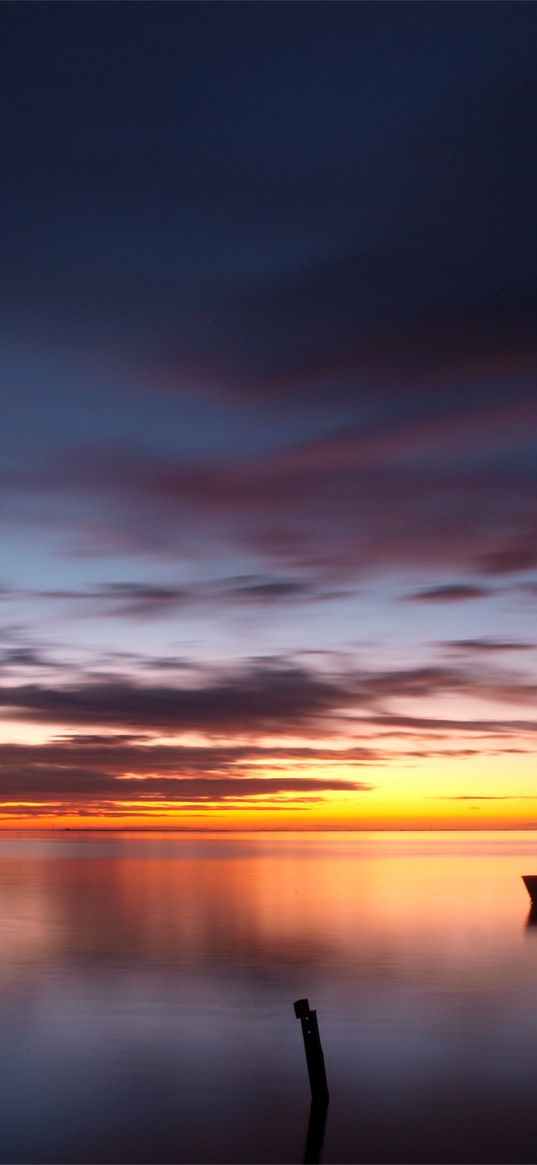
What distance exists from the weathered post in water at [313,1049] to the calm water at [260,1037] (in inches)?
20.8

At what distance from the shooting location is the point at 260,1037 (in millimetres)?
32469

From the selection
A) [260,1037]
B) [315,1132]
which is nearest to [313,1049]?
[315,1132]

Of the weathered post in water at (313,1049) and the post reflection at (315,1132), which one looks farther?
the weathered post in water at (313,1049)

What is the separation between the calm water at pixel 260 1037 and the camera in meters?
22.1

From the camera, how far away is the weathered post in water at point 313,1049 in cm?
2211

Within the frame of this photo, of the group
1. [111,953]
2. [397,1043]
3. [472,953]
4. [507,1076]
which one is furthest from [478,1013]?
[111,953]

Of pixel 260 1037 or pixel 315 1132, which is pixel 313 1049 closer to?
pixel 315 1132

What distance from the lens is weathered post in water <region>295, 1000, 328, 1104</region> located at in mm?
22109

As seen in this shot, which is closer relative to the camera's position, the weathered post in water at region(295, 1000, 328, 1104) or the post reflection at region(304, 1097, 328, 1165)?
the post reflection at region(304, 1097, 328, 1165)

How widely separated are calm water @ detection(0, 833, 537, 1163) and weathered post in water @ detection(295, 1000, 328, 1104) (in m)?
0.53

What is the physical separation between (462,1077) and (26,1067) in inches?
422

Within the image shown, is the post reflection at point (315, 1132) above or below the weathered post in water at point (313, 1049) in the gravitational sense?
below

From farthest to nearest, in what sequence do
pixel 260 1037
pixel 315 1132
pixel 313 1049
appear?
1. pixel 260 1037
2. pixel 313 1049
3. pixel 315 1132

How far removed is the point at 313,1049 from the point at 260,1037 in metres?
10.4
